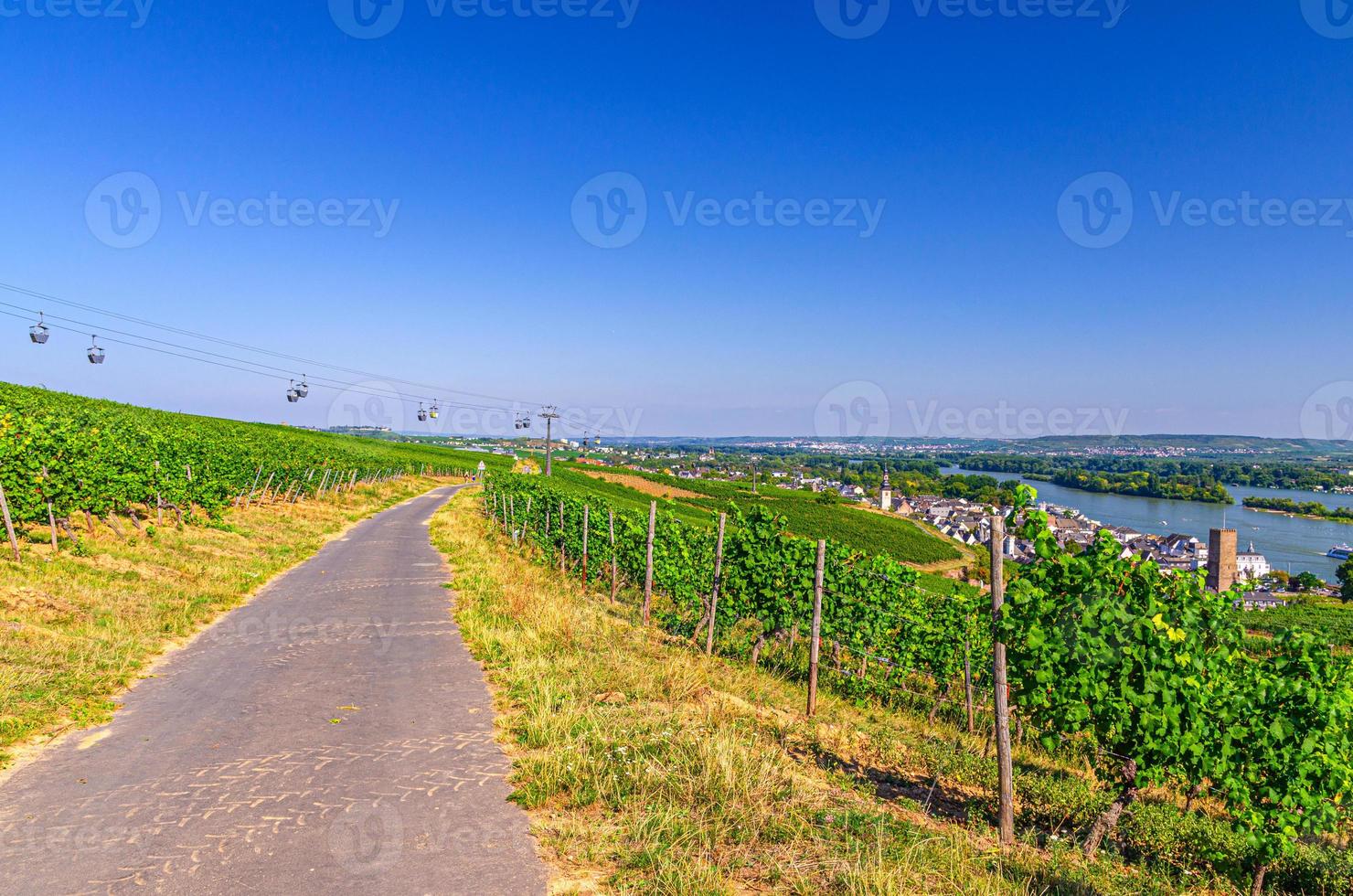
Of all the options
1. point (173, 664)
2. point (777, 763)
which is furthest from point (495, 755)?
point (173, 664)

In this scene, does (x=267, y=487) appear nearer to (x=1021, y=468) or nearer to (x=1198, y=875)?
(x=1198, y=875)

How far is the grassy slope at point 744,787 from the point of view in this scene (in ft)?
14.3

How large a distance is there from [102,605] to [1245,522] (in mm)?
138947

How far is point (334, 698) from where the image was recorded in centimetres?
782

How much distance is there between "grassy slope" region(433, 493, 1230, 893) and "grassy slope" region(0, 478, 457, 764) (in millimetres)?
4743

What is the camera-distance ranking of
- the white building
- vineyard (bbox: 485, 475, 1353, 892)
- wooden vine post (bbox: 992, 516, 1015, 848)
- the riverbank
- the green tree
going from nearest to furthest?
vineyard (bbox: 485, 475, 1353, 892) → wooden vine post (bbox: 992, 516, 1015, 848) → the green tree → the white building → the riverbank

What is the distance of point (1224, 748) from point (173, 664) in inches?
491

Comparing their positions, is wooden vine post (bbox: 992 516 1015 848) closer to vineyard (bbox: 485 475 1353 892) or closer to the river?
vineyard (bbox: 485 475 1353 892)

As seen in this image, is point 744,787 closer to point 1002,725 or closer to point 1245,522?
point 1002,725

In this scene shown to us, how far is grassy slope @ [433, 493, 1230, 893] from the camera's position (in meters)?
4.35

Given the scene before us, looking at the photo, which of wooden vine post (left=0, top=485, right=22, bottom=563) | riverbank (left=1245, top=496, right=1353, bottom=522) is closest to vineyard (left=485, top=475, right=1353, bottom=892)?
wooden vine post (left=0, top=485, right=22, bottom=563)

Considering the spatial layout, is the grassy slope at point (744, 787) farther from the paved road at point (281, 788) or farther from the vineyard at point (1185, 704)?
the vineyard at point (1185, 704)

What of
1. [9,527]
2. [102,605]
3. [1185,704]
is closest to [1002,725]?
[1185,704]

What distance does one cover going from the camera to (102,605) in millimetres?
10750
